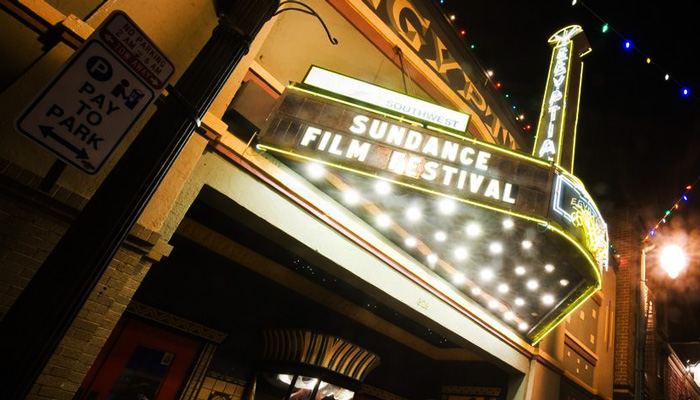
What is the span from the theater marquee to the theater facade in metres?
0.03

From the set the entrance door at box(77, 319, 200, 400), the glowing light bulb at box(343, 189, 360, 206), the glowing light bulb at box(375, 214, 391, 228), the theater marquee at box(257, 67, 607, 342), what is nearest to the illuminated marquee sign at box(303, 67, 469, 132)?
the theater marquee at box(257, 67, 607, 342)

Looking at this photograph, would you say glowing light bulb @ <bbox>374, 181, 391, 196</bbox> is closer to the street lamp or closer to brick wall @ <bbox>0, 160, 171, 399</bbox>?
A: brick wall @ <bbox>0, 160, 171, 399</bbox>

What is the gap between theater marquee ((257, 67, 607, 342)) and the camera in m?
5.66

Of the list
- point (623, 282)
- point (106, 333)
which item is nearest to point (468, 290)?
point (106, 333)

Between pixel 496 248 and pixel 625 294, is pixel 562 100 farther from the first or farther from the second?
pixel 625 294

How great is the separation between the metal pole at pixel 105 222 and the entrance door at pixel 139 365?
454cm

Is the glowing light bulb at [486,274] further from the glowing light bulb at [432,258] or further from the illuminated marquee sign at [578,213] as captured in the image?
the illuminated marquee sign at [578,213]

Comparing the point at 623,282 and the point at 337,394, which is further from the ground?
the point at 623,282

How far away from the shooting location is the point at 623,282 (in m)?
14.6

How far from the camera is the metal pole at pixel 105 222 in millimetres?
2160

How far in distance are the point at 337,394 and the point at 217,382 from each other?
7.47 feet

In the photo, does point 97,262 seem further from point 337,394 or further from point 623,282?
point 623,282

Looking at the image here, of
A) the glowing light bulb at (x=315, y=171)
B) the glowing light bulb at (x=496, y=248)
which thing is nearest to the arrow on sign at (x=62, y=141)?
the glowing light bulb at (x=315, y=171)

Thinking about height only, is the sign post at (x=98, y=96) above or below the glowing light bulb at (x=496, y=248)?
below
